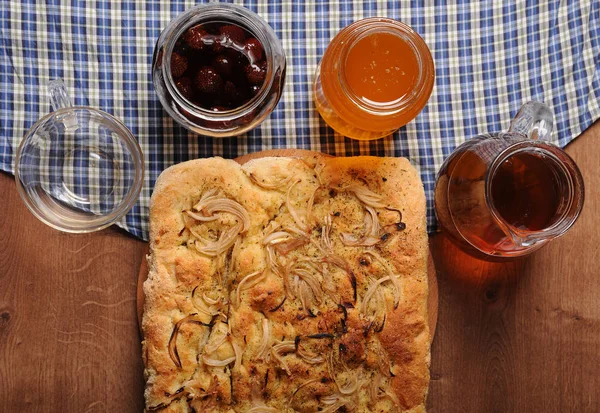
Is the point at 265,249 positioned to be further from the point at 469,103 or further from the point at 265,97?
the point at 469,103

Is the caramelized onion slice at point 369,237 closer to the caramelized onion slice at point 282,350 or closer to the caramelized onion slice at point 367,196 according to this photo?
the caramelized onion slice at point 367,196

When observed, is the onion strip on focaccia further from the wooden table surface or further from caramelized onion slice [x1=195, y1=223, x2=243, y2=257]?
the wooden table surface

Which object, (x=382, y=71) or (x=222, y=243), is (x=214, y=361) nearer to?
(x=222, y=243)

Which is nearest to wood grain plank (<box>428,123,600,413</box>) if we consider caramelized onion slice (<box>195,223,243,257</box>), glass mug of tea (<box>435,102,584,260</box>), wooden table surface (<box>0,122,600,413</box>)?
wooden table surface (<box>0,122,600,413</box>)

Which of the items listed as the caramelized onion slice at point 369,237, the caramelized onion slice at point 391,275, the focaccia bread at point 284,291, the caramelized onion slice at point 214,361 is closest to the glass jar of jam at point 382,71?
the focaccia bread at point 284,291

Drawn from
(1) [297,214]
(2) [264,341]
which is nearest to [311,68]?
(1) [297,214]

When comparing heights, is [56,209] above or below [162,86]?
below

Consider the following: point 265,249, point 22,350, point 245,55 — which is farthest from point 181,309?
point 245,55
